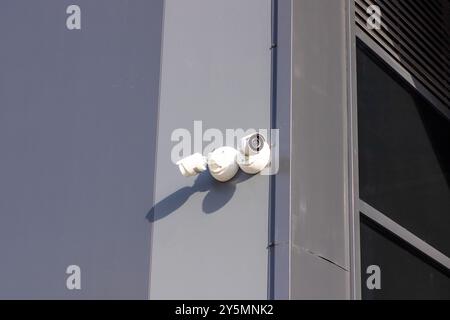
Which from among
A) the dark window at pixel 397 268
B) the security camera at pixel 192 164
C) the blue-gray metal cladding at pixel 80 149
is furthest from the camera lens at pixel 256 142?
the dark window at pixel 397 268

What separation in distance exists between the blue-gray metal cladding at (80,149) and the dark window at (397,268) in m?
1.47

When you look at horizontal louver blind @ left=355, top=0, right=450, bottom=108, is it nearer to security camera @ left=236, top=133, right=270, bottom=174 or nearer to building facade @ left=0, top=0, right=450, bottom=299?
building facade @ left=0, top=0, right=450, bottom=299

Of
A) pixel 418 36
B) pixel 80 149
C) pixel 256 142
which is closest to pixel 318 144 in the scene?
pixel 256 142

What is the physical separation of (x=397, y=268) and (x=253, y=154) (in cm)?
168

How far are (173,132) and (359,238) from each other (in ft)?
4.38

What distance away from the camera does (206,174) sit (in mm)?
6227

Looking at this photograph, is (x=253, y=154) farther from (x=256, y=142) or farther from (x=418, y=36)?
(x=418, y=36)

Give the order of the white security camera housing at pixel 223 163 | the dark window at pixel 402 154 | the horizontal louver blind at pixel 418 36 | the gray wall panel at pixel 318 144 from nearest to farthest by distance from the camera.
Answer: the gray wall panel at pixel 318 144
the white security camera housing at pixel 223 163
the dark window at pixel 402 154
the horizontal louver blind at pixel 418 36

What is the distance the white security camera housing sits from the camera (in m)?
6.06

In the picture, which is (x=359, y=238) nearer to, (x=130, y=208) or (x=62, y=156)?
(x=130, y=208)

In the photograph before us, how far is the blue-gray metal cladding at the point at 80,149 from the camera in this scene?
6430 millimetres

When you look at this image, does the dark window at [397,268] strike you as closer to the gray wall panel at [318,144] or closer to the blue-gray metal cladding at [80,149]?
the gray wall panel at [318,144]

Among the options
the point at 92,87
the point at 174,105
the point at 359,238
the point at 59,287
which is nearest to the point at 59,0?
the point at 92,87

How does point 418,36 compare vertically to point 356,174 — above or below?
above
